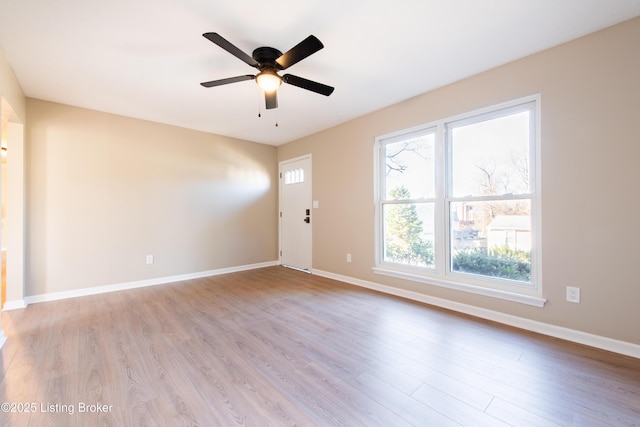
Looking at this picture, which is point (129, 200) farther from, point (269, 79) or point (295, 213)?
point (269, 79)

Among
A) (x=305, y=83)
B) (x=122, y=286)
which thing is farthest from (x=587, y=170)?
(x=122, y=286)

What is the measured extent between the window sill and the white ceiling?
2194mm

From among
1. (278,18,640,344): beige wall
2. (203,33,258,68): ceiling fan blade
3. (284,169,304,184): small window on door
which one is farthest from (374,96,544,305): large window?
(203,33,258,68): ceiling fan blade

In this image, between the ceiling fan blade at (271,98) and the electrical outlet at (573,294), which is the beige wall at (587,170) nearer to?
the electrical outlet at (573,294)

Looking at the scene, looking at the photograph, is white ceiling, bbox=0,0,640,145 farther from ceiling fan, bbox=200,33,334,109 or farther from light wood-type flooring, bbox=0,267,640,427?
light wood-type flooring, bbox=0,267,640,427

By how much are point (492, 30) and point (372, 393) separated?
276cm

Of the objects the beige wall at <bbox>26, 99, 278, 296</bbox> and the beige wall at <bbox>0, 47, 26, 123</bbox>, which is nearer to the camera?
the beige wall at <bbox>0, 47, 26, 123</bbox>

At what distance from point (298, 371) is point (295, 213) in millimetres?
3529

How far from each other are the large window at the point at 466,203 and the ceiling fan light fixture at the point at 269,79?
72.1 inches

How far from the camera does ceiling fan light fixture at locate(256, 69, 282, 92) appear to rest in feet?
7.39

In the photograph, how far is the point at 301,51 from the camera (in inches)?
75.5

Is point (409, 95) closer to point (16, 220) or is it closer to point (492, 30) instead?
point (492, 30)

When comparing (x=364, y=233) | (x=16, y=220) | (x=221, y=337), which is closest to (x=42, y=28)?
(x=16, y=220)

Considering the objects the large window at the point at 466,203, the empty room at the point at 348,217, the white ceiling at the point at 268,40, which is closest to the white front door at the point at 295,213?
the empty room at the point at 348,217
